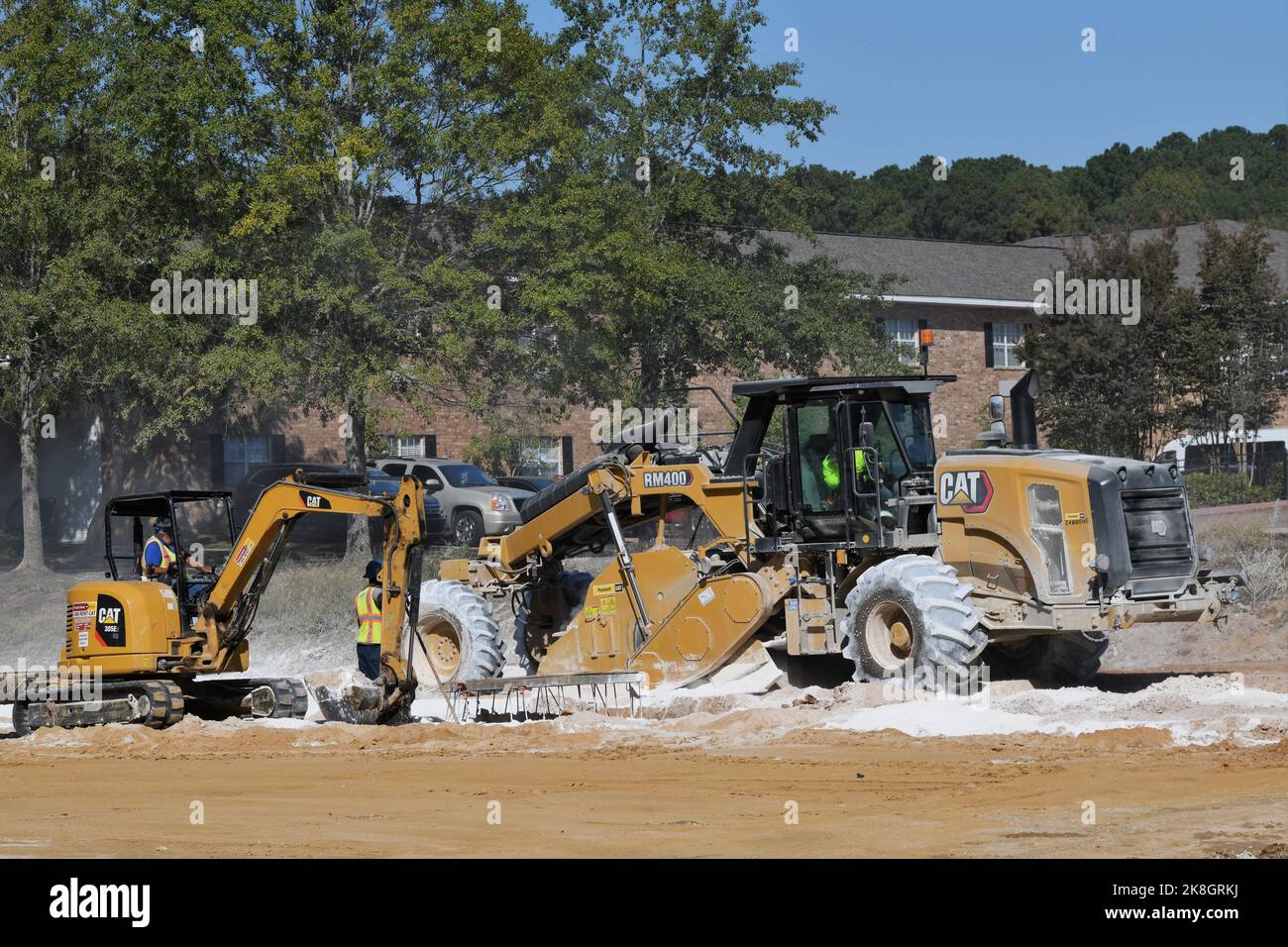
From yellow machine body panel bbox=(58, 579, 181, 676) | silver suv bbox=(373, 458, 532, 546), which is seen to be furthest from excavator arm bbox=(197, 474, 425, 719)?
silver suv bbox=(373, 458, 532, 546)

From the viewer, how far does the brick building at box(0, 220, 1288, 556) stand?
41.9 meters

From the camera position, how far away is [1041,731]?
13398 mm

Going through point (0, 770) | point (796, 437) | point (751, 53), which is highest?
point (751, 53)

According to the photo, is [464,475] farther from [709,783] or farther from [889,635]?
[709,783]

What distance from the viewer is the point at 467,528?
32.2m

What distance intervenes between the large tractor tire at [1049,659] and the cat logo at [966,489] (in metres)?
2.02

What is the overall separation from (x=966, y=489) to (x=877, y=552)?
1036 mm

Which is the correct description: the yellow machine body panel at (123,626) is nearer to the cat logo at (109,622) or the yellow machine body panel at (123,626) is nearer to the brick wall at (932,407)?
the cat logo at (109,622)

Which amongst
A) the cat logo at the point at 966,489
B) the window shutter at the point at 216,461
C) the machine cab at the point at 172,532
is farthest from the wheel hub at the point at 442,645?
the window shutter at the point at 216,461

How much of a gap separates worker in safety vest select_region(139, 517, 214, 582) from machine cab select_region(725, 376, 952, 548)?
5.88 metres

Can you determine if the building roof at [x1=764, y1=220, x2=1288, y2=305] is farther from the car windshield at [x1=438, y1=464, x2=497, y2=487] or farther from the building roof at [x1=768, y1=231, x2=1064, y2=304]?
the car windshield at [x1=438, y1=464, x2=497, y2=487]
